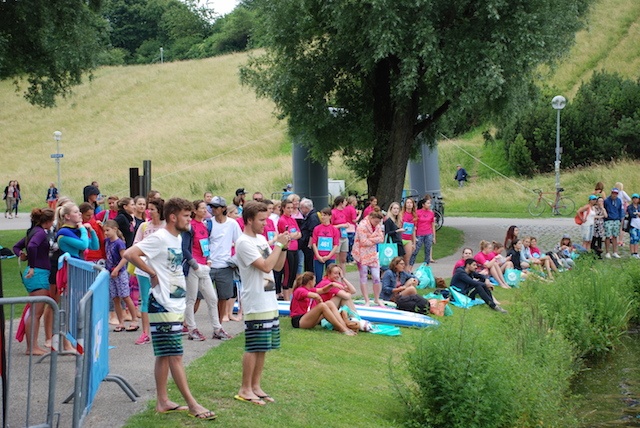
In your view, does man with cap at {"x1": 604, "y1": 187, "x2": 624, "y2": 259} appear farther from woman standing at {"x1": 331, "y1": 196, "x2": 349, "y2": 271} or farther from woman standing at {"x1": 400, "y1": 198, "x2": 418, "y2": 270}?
woman standing at {"x1": 331, "y1": 196, "x2": 349, "y2": 271}

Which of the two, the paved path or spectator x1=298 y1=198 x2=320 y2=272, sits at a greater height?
spectator x1=298 y1=198 x2=320 y2=272

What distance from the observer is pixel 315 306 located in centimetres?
1285

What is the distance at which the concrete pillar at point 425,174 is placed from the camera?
102 ft

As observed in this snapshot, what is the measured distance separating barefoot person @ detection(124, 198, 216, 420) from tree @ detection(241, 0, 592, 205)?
50.5 ft

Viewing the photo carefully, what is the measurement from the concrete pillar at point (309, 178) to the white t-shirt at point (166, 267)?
2080cm

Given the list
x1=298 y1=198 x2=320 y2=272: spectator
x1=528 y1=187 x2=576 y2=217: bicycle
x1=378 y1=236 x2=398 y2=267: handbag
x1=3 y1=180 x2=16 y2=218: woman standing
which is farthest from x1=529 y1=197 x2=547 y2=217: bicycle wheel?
x1=3 y1=180 x2=16 y2=218: woman standing

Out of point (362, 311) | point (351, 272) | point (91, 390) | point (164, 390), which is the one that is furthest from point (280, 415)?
point (351, 272)

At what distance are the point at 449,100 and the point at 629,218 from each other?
18.7 feet

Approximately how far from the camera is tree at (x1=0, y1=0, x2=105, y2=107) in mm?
22797

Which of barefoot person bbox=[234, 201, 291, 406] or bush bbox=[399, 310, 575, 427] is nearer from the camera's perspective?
barefoot person bbox=[234, 201, 291, 406]

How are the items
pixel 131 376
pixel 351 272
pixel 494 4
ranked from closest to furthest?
1. pixel 131 376
2. pixel 351 272
3. pixel 494 4

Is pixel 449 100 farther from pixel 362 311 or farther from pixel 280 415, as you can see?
pixel 280 415

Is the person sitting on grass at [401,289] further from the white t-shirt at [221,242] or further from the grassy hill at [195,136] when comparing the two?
the grassy hill at [195,136]

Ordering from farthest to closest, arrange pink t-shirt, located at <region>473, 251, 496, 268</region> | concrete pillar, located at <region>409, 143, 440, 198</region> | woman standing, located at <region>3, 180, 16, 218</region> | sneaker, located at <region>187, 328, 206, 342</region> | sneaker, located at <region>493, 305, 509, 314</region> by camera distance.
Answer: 1. woman standing, located at <region>3, 180, 16, 218</region>
2. concrete pillar, located at <region>409, 143, 440, 198</region>
3. pink t-shirt, located at <region>473, 251, 496, 268</region>
4. sneaker, located at <region>493, 305, 509, 314</region>
5. sneaker, located at <region>187, 328, 206, 342</region>
